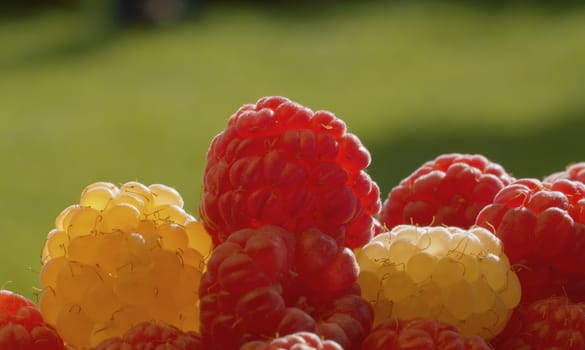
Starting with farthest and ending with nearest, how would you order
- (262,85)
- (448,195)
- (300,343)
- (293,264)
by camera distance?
(262,85) < (448,195) < (293,264) < (300,343)

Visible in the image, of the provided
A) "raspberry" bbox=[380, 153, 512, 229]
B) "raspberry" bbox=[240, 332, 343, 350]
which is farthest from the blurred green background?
"raspberry" bbox=[240, 332, 343, 350]

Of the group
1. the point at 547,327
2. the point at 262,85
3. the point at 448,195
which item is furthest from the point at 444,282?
the point at 262,85

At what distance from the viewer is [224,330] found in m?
0.61

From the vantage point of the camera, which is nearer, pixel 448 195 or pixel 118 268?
pixel 118 268

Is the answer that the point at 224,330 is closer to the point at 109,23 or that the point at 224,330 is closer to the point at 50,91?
the point at 50,91

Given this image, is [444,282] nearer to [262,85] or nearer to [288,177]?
[288,177]

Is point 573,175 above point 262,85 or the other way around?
above

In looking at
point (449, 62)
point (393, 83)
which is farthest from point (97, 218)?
point (449, 62)

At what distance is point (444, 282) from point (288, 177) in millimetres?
114

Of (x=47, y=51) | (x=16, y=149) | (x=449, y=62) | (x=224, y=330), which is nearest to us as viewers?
(x=224, y=330)

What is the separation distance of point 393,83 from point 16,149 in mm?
1910

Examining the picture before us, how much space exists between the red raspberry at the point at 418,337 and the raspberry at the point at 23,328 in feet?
0.63

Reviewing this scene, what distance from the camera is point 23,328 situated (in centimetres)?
66

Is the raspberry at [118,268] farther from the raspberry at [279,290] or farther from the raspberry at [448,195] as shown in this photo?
the raspberry at [448,195]
